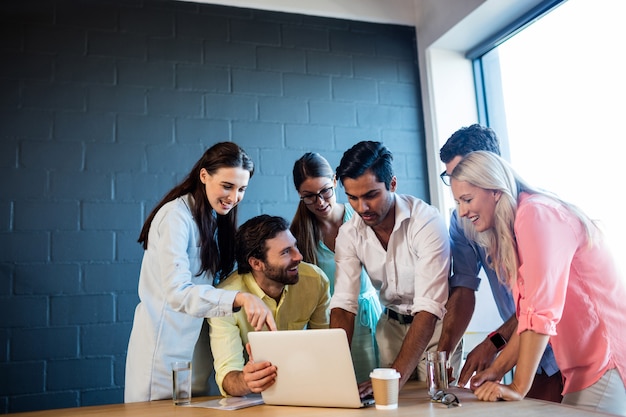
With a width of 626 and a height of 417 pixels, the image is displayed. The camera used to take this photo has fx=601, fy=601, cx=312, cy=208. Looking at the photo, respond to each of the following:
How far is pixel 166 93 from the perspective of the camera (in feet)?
10.2

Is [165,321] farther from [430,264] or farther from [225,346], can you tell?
[430,264]

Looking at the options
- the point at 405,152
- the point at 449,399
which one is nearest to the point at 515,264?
the point at 449,399

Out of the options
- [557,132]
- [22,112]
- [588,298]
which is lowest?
[588,298]

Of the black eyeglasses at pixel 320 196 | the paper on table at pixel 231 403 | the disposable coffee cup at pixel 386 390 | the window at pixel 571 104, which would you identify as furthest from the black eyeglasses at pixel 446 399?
the window at pixel 571 104

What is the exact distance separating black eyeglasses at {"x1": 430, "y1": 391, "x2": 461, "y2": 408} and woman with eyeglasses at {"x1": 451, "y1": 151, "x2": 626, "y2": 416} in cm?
8

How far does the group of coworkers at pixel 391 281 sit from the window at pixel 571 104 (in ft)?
2.61

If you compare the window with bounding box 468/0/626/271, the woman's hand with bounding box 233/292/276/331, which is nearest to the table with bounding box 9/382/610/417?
the woman's hand with bounding box 233/292/276/331

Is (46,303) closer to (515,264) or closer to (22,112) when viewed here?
(22,112)

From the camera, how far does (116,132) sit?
300 centimetres

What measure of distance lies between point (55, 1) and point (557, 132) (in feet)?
8.48

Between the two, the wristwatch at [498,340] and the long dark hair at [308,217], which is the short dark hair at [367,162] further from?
the wristwatch at [498,340]

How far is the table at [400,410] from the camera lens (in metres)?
1.41

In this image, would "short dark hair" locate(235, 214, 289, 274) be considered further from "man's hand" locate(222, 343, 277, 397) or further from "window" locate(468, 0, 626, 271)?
"window" locate(468, 0, 626, 271)

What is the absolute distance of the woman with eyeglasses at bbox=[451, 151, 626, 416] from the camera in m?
1.55
